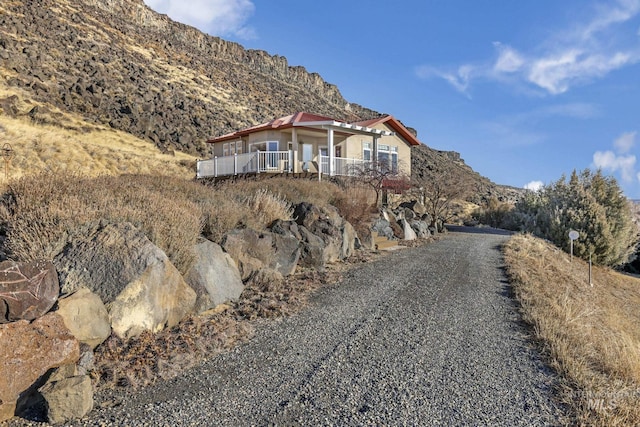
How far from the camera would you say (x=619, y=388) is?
363 cm

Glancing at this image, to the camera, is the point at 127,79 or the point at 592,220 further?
the point at 127,79

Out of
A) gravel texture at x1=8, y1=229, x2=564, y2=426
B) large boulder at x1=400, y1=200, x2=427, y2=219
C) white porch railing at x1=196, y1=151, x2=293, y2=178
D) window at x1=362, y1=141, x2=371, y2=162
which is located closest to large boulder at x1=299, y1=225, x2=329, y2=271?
gravel texture at x1=8, y1=229, x2=564, y2=426

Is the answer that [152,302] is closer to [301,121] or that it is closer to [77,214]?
[77,214]

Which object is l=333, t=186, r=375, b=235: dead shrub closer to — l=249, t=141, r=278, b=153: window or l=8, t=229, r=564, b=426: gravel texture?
l=8, t=229, r=564, b=426: gravel texture

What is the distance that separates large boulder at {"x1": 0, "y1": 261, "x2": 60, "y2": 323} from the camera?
366 centimetres

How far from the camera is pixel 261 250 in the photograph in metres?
7.60

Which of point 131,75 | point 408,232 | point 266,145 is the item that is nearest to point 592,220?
point 408,232

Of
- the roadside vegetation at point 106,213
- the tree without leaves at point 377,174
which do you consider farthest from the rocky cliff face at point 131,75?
the roadside vegetation at point 106,213

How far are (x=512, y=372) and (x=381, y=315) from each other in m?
2.14

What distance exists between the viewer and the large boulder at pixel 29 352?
3151 mm

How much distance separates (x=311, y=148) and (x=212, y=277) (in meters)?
17.6

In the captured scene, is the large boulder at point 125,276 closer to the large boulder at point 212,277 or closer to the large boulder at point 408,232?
the large boulder at point 212,277

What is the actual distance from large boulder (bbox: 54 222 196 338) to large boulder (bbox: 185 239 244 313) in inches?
22.5

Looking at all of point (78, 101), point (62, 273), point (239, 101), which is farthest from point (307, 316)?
point (239, 101)
